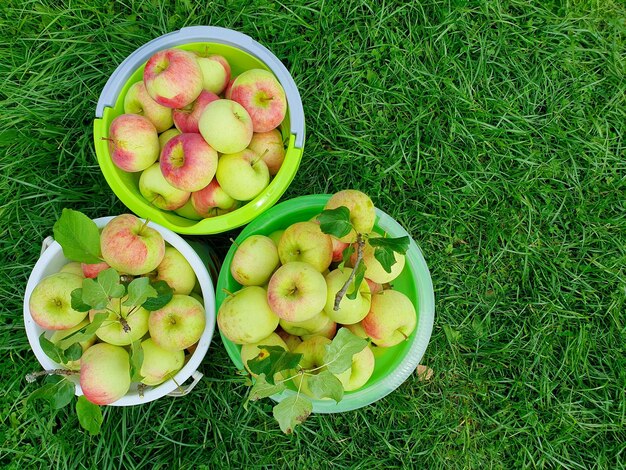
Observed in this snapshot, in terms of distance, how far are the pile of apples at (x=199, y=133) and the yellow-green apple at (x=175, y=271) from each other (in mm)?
213

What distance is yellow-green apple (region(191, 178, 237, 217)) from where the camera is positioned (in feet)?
5.76

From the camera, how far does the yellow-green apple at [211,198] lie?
1757mm

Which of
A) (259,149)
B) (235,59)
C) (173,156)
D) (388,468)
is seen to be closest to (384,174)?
(259,149)

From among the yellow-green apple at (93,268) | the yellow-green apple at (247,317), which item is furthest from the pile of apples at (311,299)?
the yellow-green apple at (93,268)

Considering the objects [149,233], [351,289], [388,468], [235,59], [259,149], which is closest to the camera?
[351,289]

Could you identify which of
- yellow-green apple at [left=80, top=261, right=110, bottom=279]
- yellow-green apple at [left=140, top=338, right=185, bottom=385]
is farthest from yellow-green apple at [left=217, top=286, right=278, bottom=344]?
yellow-green apple at [left=80, top=261, right=110, bottom=279]

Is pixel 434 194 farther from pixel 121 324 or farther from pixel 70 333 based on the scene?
pixel 70 333

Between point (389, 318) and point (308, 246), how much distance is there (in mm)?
368

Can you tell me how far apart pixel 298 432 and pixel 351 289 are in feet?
3.05

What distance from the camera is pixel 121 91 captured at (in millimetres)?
1858

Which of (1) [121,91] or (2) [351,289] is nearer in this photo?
(2) [351,289]

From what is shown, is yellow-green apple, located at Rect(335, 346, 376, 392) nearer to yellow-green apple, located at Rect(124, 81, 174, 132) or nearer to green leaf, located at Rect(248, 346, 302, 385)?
green leaf, located at Rect(248, 346, 302, 385)

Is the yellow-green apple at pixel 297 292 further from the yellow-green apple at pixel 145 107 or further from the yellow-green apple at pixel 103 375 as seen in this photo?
the yellow-green apple at pixel 145 107

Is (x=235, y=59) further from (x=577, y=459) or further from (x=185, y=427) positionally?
(x=577, y=459)
